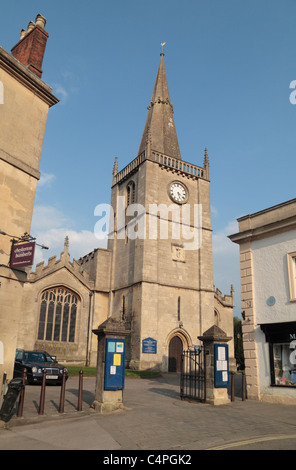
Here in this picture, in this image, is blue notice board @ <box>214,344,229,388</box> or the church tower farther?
the church tower

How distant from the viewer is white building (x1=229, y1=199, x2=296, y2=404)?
13.0 metres

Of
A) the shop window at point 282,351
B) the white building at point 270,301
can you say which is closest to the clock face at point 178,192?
the white building at point 270,301

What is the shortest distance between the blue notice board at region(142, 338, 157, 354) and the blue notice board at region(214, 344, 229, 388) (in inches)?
597

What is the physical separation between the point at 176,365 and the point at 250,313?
1630 cm

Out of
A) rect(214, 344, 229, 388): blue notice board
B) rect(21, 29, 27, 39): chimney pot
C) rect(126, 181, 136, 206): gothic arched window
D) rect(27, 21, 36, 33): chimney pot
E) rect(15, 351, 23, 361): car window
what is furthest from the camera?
rect(126, 181, 136, 206): gothic arched window

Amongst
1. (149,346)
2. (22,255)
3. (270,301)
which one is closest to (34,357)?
(22,255)

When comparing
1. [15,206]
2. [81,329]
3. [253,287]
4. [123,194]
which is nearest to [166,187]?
[123,194]

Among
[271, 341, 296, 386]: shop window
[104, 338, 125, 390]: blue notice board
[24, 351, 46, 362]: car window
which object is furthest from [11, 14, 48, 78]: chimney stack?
[271, 341, 296, 386]: shop window

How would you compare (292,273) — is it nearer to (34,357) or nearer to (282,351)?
(282,351)

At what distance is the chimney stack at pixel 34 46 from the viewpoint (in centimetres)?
1386

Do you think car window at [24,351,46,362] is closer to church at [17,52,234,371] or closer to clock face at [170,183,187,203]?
church at [17,52,234,371]

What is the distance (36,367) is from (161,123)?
27.9 metres

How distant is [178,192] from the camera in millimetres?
33000

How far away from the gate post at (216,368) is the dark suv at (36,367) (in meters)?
5.90
